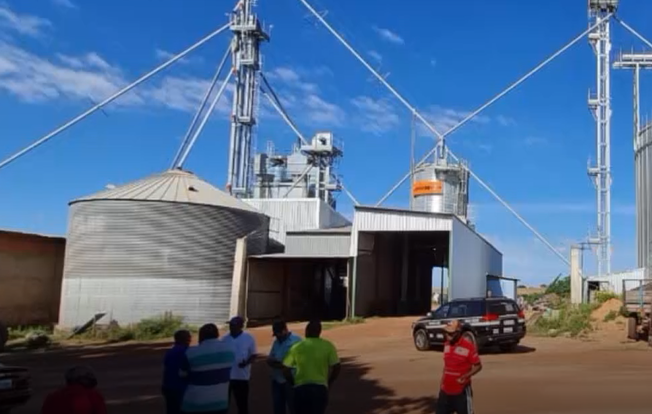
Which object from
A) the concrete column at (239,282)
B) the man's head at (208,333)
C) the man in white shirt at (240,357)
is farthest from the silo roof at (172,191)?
the man's head at (208,333)

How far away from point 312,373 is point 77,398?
2.93 meters

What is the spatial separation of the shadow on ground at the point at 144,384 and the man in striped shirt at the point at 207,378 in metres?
5.54

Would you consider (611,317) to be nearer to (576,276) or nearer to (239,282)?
(576,276)

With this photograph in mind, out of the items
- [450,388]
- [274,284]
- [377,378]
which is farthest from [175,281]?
[450,388]

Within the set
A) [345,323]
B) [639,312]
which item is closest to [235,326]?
[639,312]

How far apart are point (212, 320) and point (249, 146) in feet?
83.5

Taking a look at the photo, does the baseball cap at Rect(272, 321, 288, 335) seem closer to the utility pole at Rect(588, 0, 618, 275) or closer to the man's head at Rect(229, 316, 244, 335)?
the man's head at Rect(229, 316, 244, 335)

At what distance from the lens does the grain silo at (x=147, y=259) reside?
1368 inches

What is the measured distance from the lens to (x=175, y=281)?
1378 inches

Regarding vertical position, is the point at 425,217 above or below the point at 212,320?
above

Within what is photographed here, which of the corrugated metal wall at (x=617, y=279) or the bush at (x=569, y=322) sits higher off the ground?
the corrugated metal wall at (x=617, y=279)

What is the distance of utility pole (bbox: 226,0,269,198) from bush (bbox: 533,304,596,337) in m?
30.9

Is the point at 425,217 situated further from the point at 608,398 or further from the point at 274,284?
the point at 608,398

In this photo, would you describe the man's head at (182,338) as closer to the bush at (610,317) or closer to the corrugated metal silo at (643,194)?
the bush at (610,317)
